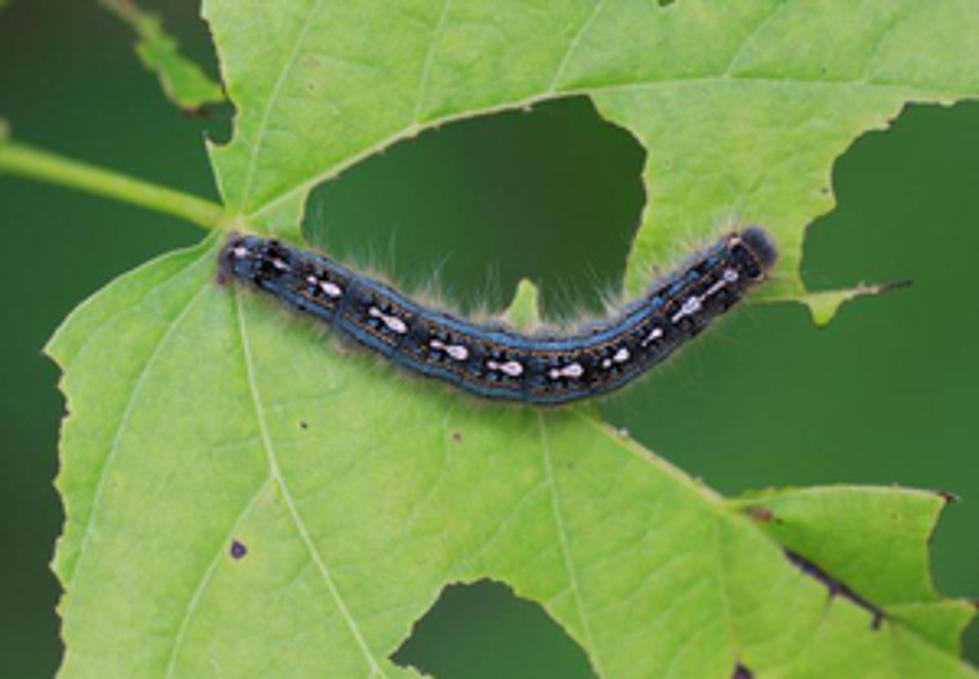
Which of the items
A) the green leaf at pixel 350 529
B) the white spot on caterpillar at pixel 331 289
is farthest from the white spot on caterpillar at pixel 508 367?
the white spot on caterpillar at pixel 331 289

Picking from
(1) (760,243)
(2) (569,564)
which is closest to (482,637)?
(2) (569,564)

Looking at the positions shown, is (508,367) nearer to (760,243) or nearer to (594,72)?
(760,243)

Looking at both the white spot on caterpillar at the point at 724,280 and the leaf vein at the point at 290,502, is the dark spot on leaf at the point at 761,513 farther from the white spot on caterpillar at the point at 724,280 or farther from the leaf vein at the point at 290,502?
the leaf vein at the point at 290,502

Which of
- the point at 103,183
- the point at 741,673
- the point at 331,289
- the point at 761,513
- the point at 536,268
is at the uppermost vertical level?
the point at 536,268

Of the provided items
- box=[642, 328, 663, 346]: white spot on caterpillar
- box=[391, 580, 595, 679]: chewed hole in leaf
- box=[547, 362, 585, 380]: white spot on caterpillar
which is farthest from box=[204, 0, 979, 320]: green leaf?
box=[391, 580, 595, 679]: chewed hole in leaf

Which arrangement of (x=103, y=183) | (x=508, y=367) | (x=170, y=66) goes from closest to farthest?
(x=103, y=183) → (x=508, y=367) → (x=170, y=66)

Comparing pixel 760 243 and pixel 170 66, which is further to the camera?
pixel 170 66

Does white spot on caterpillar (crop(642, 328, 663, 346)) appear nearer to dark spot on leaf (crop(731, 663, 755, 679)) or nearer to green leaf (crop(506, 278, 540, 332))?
green leaf (crop(506, 278, 540, 332))
